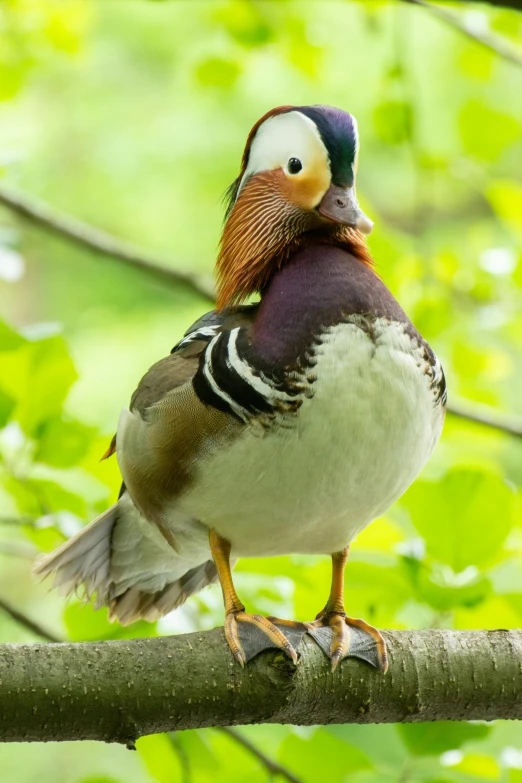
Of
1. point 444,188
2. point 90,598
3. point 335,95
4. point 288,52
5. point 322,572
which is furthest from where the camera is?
point 444,188

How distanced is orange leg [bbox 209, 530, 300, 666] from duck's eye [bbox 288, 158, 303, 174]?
1.42 ft

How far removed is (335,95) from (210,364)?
236 centimetres

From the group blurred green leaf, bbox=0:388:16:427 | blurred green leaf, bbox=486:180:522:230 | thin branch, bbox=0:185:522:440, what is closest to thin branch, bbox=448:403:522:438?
thin branch, bbox=0:185:522:440

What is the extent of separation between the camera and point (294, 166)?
3.92 ft

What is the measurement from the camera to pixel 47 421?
4.02 ft

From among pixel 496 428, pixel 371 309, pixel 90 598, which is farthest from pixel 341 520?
pixel 496 428

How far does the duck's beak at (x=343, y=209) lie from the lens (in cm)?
112

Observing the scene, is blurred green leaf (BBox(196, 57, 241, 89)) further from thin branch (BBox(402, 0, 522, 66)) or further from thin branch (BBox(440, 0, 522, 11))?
thin branch (BBox(440, 0, 522, 11))

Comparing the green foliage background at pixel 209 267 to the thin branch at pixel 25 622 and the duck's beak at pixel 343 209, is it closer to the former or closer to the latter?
the thin branch at pixel 25 622

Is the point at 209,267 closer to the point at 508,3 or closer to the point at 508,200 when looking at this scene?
the point at 508,200

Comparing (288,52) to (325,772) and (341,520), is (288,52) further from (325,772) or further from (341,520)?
(325,772)

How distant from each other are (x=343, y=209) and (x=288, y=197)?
0.30ft

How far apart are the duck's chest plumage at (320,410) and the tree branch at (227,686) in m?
0.15

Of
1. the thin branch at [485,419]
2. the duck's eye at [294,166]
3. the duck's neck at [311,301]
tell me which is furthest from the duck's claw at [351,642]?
the thin branch at [485,419]
